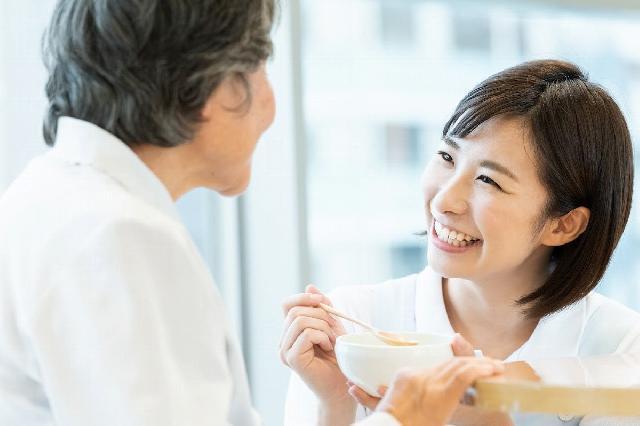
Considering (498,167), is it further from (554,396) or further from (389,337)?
(554,396)

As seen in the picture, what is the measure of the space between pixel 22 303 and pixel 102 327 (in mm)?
97

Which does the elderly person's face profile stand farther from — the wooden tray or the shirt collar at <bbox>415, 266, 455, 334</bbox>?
the shirt collar at <bbox>415, 266, 455, 334</bbox>

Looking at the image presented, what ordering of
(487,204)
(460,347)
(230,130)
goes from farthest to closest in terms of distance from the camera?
(487,204) → (460,347) → (230,130)

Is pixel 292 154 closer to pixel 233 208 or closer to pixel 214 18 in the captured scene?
pixel 233 208

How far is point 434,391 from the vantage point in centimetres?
117

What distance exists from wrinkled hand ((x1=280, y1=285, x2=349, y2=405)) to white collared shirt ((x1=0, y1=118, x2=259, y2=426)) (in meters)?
0.46

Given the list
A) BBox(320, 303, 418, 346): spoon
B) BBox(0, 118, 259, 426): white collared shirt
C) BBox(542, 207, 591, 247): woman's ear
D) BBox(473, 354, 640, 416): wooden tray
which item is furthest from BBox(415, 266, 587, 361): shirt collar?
BBox(0, 118, 259, 426): white collared shirt

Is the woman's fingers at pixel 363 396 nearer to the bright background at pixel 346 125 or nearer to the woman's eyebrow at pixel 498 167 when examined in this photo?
the woman's eyebrow at pixel 498 167

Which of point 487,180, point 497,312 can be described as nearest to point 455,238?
point 487,180

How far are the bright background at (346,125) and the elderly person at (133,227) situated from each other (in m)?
1.27

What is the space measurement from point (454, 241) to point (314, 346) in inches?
13.1

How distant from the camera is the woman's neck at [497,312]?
184 centimetres

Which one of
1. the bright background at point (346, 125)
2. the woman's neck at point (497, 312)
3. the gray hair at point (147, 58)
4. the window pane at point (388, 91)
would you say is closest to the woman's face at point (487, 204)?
the woman's neck at point (497, 312)

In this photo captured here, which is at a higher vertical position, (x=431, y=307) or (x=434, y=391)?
(x=434, y=391)
